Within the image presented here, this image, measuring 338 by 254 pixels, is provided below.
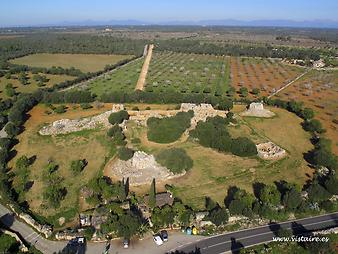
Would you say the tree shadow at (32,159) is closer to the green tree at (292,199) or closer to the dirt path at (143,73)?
the green tree at (292,199)

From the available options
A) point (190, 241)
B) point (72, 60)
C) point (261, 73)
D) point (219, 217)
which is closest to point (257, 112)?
point (219, 217)

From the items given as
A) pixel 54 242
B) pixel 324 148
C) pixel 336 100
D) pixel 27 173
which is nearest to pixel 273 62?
pixel 336 100

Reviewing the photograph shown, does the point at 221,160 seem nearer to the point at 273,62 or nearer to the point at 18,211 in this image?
the point at 18,211

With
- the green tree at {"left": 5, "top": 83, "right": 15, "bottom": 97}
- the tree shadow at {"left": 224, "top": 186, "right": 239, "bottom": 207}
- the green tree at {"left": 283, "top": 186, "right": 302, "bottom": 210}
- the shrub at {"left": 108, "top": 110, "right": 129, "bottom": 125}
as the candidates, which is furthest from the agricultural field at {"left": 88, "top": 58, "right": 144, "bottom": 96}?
the green tree at {"left": 283, "top": 186, "right": 302, "bottom": 210}

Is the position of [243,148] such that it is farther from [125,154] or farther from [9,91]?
[9,91]

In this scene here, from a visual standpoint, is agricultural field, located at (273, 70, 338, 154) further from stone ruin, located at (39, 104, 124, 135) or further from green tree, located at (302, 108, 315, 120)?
stone ruin, located at (39, 104, 124, 135)

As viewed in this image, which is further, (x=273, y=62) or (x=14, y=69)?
(x=273, y=62)
